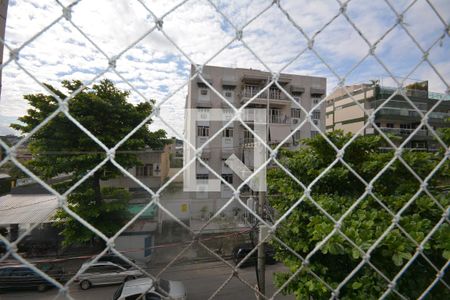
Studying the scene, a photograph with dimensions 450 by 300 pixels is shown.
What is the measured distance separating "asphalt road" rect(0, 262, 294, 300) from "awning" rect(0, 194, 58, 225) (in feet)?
4.93

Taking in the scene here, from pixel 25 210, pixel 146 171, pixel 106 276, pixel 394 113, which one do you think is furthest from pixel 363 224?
pixel 394 113

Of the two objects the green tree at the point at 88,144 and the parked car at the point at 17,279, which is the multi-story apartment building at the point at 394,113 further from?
the parked car at the point at 17,279

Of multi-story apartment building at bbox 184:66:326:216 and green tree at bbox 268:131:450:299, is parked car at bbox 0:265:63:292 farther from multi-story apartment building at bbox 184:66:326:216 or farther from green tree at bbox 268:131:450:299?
green tree at bbox 268:131:450:299

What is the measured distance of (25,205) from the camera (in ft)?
21.3

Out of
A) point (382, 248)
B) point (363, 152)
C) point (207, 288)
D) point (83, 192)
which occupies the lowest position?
point (207, 288)

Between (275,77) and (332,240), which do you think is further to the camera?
(332,240)

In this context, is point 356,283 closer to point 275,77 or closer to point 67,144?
point 275,77

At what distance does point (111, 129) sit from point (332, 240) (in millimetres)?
4222

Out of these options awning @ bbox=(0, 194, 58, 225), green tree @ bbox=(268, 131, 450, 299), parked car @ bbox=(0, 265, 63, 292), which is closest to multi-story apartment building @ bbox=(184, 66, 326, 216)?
awning @ bbox=(0, 194, 58, 225)

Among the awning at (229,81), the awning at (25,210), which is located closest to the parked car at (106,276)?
the awning at (25,210)

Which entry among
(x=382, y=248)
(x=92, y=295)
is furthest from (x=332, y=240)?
(x=92, y=295)

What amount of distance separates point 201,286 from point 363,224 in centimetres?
542

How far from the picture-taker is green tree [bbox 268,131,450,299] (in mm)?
1081

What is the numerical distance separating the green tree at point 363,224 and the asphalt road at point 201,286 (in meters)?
3.07
